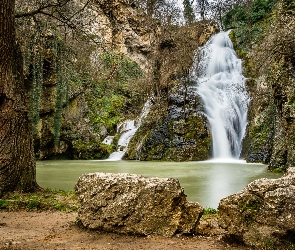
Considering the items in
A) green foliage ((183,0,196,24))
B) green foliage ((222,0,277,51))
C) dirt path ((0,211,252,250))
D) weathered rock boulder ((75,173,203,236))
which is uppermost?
green foliage ((183,0,196,24))

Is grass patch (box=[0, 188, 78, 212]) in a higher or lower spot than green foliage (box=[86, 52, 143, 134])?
lower

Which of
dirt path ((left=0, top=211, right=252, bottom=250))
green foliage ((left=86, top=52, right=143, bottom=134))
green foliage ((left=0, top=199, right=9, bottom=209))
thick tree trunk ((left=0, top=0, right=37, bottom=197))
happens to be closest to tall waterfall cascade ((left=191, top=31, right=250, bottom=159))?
green foliage ((left=86, top=52, right=143, bottom=134))

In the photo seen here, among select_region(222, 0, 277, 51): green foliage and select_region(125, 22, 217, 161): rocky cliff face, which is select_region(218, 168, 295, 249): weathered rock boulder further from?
select_region(222, 0, 277, 51): green foliage

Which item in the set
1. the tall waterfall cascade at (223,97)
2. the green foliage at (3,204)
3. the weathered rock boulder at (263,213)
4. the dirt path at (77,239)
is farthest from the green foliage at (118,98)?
the weathered rock boulder at (263,213)

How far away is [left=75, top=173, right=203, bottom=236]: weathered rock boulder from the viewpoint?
13.6ft

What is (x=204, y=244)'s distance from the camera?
386 centimetres

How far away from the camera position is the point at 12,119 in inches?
272

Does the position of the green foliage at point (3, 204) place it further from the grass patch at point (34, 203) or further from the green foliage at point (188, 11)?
the green foliage at point (188, 11)

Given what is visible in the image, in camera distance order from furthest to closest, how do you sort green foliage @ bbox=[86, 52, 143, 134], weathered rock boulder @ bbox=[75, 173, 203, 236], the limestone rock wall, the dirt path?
green foliage @ bbox=[86, 52, 143, 134], the limestone rock wall, weathered rock boulder @ bbox=[75, 173, 203, 236], the dirt path

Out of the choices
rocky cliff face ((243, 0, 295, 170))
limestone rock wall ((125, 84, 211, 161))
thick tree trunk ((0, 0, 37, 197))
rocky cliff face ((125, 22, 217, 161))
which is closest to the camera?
thick tree trunk ((0, 0, 37, 197))

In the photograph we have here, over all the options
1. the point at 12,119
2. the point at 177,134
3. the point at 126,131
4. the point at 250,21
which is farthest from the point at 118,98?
the point at 12,119

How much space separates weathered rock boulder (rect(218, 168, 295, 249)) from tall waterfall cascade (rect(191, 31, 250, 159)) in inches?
667

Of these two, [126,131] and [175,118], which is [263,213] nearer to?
[175,118]

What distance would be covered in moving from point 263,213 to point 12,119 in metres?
5.46
